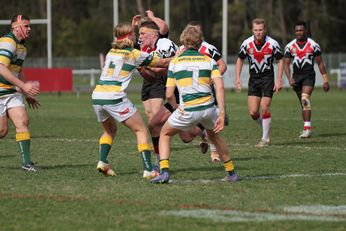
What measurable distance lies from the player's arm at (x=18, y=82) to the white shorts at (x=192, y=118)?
6.56ft

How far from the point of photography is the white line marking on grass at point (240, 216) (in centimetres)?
848

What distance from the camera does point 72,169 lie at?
1262 cm

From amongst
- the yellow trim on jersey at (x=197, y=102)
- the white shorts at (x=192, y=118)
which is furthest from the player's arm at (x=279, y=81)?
the yellow trim on jersey at (x=197, y=102)

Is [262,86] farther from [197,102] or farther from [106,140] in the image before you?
[197,102]

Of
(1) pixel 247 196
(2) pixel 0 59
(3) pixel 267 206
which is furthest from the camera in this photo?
(2) pixel 0 59

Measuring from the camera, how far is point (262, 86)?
55.5 ft

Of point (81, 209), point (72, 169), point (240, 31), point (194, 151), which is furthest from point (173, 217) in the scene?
point (240, 31)

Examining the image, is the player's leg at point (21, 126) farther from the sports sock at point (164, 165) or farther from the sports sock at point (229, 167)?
the sports sock at point (229, 167)

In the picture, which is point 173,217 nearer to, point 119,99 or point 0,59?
point 119,99

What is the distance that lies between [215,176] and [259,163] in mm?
1628

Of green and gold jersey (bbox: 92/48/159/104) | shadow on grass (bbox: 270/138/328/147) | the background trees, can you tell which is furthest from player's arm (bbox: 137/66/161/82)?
the background trees

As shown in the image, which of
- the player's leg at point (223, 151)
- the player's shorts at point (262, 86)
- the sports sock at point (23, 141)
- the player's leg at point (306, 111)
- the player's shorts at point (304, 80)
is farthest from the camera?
the player's shorts at point (304, 80)

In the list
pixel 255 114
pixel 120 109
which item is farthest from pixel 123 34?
pixel 255 114

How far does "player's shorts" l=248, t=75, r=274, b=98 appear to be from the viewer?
664 inches
